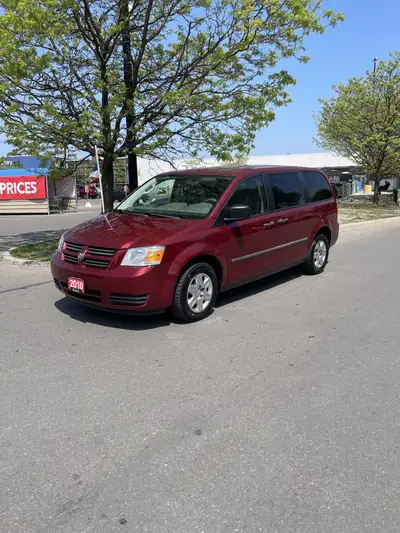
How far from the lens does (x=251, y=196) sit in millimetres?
6137

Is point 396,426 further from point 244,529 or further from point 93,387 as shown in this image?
point 93,387

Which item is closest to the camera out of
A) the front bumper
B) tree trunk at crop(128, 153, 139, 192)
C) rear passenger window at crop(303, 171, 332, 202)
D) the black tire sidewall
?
the front bumper

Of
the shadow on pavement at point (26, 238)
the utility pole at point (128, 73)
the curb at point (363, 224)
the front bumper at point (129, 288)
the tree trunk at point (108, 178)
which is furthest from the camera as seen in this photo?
the curb at point (363, 224)

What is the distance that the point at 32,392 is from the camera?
3.64 metres

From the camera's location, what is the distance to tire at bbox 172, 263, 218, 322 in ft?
16.6

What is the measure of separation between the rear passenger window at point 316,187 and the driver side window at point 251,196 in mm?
1390

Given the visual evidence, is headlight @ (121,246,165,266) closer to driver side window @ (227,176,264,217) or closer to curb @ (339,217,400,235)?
driver side window @ (227,176,264,217)

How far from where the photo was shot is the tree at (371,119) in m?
20.8

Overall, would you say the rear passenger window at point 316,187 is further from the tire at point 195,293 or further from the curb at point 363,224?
the curb at point 363,224

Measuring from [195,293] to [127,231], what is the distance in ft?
3.45

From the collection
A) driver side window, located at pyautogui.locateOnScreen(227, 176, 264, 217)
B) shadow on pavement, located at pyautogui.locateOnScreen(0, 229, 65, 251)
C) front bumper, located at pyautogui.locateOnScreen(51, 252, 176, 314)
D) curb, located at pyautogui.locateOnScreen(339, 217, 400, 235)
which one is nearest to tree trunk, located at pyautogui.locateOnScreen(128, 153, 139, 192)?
shadow on pavement, located at pyautogui.locateOnScreen(0, 229, 65, 251)

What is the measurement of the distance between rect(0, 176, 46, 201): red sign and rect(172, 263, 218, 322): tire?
18350 millimetres

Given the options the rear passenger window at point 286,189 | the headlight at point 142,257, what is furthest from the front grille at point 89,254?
the rear passenger window at point 286,189

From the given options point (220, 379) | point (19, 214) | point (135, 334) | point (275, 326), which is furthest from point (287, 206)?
point (19, 214)
